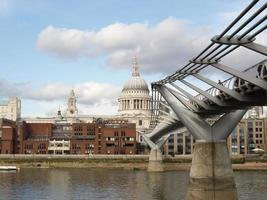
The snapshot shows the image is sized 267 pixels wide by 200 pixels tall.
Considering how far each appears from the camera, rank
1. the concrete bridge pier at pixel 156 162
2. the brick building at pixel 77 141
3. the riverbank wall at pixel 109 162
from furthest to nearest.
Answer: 1. the brick building at pixel 77 141
2. the riverbank wall at pixel 109 162
3. the concrete bridge pier at pixel 156 162

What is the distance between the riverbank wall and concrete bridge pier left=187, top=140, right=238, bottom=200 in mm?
78523

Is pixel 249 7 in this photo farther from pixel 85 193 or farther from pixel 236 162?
pixel 236 162

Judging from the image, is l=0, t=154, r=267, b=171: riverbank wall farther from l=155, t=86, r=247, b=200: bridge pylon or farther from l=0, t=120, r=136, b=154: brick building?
l=155, t=86, r=247, b=200: bridge pylon

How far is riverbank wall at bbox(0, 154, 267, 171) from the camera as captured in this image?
5084 inches

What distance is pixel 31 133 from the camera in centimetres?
17038

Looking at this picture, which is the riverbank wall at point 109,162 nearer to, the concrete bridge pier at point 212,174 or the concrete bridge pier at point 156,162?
the concrete bridge pier at point 156,162

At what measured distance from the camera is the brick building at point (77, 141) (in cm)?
15575

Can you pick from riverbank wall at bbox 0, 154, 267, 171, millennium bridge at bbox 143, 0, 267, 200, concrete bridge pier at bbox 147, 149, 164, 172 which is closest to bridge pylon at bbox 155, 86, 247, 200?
millennium bridge at bbox 143, 0, 267, 200

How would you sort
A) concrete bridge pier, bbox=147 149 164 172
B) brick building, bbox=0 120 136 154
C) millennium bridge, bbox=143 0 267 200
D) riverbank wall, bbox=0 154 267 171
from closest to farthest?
millennium bridge, bbox=143 0 267 200 → concrete bridge pier, bbox=147 149 164 172 → riverbank wall, bbox=0 154 267 171 → brick building, bbox=0 120 136 154

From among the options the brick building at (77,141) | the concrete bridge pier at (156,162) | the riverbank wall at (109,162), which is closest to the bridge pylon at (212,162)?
the concrete bridge pier at (156,162)

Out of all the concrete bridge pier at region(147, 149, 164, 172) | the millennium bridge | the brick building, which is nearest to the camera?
the millennium bridge

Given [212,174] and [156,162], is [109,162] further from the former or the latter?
[212,174]

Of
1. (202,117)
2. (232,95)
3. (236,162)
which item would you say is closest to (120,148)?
(236,162)

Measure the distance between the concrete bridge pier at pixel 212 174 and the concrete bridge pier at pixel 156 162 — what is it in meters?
62.9
